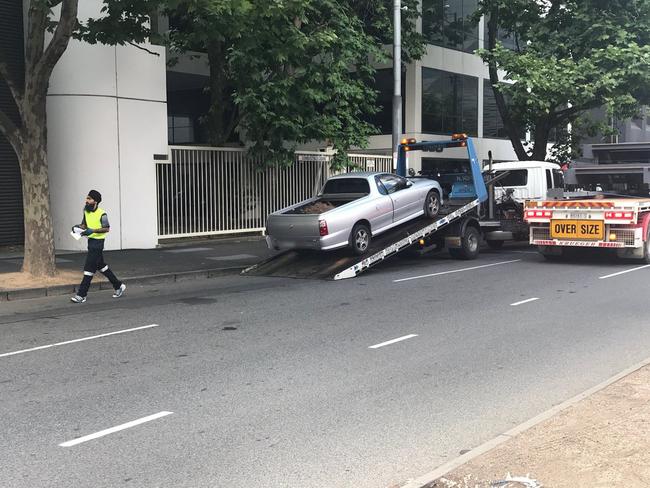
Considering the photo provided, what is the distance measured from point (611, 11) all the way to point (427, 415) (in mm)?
19920

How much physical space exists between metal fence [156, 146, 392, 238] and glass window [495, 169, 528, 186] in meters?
5.70

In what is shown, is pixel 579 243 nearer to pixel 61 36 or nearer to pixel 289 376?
pixel 289 376

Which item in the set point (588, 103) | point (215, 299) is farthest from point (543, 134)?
point (215, 299)

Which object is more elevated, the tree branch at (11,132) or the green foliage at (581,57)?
the green foliage at (581,57)

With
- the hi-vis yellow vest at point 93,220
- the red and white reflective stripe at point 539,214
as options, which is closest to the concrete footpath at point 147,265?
the hi-vis yellow vest at point 93,220

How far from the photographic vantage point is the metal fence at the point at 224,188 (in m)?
20.0

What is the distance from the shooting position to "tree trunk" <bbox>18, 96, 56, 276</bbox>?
42.5 ft

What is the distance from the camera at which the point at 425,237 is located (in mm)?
15828

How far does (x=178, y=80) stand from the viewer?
1145 inches

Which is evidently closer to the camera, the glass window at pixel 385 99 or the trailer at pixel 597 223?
the trailer at pixel 597 223

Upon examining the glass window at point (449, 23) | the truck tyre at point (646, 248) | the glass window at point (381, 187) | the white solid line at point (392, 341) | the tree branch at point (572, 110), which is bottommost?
the white solid line at point (392, 341)

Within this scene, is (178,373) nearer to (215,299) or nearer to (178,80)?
(215,299)

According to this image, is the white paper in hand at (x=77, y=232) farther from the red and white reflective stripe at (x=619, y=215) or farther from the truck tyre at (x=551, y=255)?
the red and white reflective stripe at (x=619, y=215)

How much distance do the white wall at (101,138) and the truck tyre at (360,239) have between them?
6878mm
